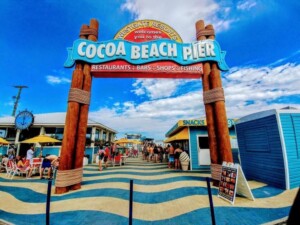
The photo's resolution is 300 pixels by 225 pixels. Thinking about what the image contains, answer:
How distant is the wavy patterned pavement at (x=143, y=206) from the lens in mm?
4184

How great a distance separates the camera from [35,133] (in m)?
21.3

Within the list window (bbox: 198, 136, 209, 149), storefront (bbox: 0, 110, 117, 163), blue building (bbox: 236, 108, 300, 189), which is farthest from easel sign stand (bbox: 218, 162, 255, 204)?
storefront (bbox: 0, 110, 117, 163)

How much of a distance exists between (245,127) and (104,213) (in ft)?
27.7

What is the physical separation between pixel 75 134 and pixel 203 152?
9.13m

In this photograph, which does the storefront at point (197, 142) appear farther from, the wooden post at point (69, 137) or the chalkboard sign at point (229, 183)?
the wooden post at point (69, 137)

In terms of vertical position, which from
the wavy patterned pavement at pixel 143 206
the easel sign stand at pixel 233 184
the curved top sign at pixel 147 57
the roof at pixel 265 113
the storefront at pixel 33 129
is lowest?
the wavy patterned pavement at pixel 143 206

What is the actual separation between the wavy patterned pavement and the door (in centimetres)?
511

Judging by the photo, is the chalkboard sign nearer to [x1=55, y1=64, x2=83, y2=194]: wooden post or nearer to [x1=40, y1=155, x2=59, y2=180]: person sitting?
[x1=55, y1=64, x2=83, y2=194]: wooden post

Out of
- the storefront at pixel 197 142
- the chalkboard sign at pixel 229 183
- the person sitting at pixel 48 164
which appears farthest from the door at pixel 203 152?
the person sitting at pixel 48 164

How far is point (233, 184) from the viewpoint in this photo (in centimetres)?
532

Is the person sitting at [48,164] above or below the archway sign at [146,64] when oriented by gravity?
below

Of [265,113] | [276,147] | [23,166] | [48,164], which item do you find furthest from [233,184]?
[23,166]

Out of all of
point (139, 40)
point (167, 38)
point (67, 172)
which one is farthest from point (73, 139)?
point (167, 38)

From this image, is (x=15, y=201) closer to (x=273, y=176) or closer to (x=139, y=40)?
(x=139, y=40)
